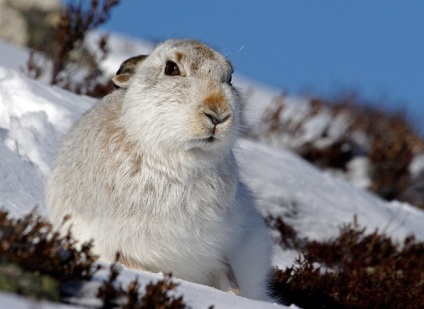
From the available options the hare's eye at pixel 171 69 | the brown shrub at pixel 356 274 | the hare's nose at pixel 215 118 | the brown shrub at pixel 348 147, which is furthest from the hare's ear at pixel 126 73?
the brown shrub at pixel 348 147

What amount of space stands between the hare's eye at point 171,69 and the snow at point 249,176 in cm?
67

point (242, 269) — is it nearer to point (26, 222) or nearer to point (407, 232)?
point (26, 222)

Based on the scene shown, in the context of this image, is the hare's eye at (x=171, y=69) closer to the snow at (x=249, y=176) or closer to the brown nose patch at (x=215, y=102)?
the brown nose patch at (x=215, y=102)

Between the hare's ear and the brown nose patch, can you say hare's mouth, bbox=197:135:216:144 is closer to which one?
the brown nose patch

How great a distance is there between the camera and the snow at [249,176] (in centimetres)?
595

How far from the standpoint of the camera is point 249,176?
316 inches

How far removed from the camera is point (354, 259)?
7566 millimetres

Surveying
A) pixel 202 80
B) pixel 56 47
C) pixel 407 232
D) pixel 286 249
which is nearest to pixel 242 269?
pixel 202 80

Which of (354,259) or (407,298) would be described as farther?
(354,259)

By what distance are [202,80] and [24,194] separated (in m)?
1.83

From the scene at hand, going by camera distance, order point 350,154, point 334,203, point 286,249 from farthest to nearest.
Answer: point 350,154 < point 334,203 < point 286,249

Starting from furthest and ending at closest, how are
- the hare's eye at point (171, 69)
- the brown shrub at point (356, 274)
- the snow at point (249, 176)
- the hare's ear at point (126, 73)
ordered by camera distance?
the snow at point (249, 176)
the brown shrub at point (356, 274)
the hare's ear at point (126, 73)
the hare's eye at point (171, 69)

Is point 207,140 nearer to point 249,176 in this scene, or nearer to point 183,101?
point 183,101

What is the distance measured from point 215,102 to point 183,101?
18 centimetres
